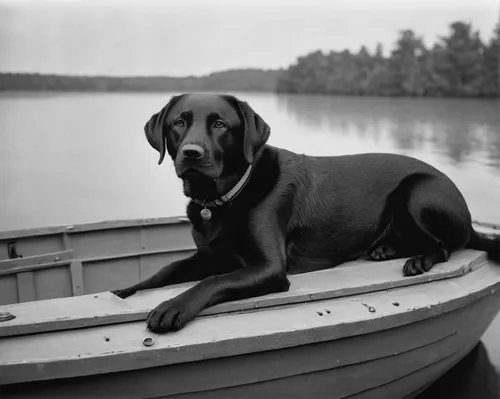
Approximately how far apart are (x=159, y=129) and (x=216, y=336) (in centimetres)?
99

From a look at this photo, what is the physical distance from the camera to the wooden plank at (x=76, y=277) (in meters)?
3.74

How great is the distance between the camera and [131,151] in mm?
15812

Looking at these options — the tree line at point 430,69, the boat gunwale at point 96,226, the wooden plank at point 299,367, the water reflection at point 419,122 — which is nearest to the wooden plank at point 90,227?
the boat gunwale at point 96,226

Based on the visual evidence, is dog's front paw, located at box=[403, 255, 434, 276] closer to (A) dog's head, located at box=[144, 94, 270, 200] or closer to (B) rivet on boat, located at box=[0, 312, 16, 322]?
(A) dog's head, located at box=[144, 94, 270, 200]

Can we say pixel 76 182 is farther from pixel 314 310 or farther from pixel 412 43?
pixel 412 43

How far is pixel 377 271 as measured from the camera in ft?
9.09

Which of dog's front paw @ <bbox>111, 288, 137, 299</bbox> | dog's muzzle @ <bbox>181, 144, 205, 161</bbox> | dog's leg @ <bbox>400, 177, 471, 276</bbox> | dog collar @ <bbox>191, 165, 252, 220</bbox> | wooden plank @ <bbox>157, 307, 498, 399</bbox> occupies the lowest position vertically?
wooden plank @ <bbox>157, 307, 498, 399</bbox>

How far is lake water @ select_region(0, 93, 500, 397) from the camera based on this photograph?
856 cm

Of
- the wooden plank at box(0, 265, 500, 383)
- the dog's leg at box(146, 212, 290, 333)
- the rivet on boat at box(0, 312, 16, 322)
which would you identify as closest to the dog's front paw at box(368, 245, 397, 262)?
the wooden plank at box(0, 265, 500, 383)

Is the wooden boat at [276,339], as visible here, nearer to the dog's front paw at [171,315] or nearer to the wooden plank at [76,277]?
the dog's front paw at [171,315]

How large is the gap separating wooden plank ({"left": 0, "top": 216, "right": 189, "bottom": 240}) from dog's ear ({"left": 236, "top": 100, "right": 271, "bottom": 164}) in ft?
5.76

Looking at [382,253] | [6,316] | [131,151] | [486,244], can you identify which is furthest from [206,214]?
[131,151]

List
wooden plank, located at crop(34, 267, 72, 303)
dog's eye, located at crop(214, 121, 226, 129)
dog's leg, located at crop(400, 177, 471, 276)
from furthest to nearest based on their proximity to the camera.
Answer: wooden plank, located at crop(34, 267, 72, 303) → dog's leg, located at crop(400, 177, 471, 276) → dog's eye, located at crop(214, 121, 226, 129)

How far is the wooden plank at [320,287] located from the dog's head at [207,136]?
507 millimetres
